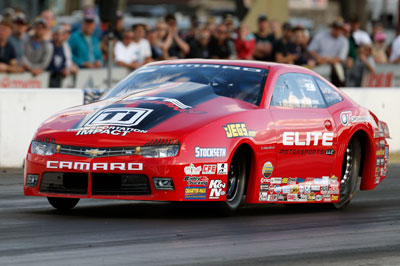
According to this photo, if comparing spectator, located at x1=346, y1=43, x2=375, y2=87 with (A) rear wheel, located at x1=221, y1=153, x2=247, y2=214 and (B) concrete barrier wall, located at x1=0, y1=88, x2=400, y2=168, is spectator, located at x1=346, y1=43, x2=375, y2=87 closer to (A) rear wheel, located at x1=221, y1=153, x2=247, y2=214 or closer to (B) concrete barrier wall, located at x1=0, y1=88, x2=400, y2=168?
(B) concrete barrier wall, located at x1=0, y1=88, x2=400, y2=168

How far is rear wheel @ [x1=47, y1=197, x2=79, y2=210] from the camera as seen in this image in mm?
9398

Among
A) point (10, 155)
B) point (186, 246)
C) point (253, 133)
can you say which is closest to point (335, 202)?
point (253, 133)

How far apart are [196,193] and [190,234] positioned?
70 centimetres

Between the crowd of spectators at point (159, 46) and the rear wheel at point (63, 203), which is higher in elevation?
the crowd of spectators at point (159, 46)

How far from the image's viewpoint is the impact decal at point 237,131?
8820mm

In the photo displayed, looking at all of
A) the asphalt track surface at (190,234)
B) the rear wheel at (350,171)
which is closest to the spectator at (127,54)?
the asphalt track surface at (190,234)

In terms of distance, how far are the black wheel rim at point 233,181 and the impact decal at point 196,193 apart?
451 mm

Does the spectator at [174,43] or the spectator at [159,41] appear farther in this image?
the spectator at [174,43]

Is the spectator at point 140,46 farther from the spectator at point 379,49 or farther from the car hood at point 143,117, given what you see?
the car hood at point 143,117

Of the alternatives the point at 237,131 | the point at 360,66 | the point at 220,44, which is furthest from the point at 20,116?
the point at 360,66

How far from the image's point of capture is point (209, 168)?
8648mm

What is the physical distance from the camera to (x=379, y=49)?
26922mm

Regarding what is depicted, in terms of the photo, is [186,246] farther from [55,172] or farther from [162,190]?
[55,172]

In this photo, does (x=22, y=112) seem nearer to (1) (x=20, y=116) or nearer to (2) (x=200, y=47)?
(1) (x=20, y=116)
